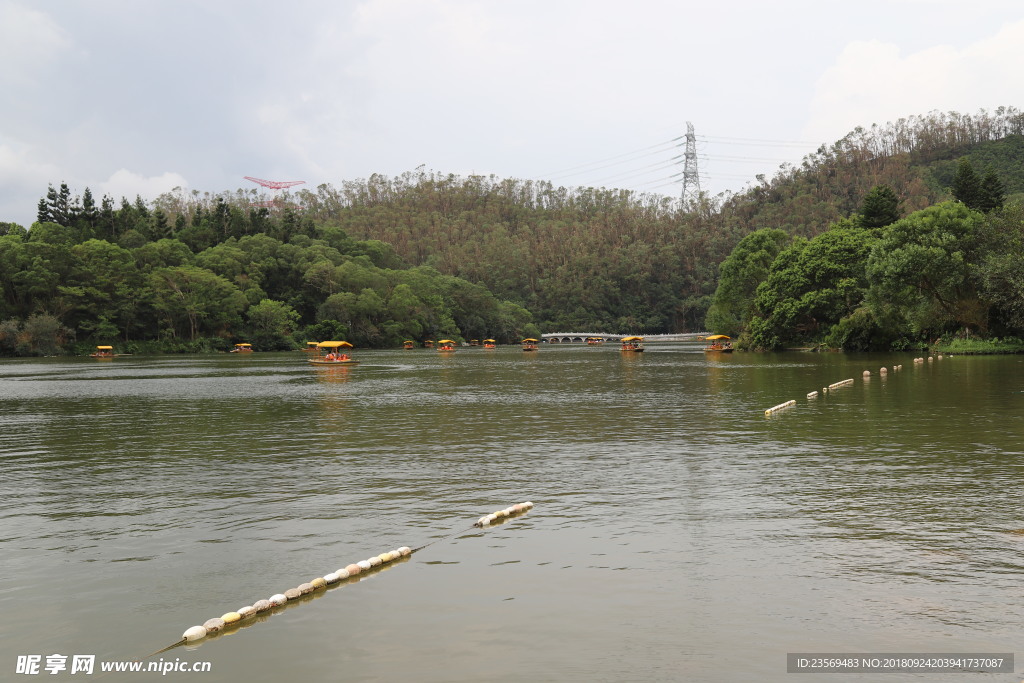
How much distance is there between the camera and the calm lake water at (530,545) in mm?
9961

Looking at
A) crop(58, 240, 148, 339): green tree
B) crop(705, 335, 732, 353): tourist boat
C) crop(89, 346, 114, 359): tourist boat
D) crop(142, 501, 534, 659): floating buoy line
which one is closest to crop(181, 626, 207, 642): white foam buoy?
crop(142, 501, 534, 659): floating buoy line

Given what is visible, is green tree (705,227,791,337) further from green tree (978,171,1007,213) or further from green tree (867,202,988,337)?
green tree (867,202,988,337)

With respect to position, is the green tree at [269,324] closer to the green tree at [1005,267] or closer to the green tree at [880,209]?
the green tree at [880,209]

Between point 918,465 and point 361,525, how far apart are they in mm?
15064

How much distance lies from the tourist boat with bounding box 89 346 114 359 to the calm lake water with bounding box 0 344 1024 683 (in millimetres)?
113584

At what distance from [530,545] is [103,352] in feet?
474

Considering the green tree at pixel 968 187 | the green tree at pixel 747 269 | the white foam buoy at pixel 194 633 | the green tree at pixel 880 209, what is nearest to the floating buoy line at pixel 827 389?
the white foam buoy at pixel 194 633

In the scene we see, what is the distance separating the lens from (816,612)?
10727 millimetres

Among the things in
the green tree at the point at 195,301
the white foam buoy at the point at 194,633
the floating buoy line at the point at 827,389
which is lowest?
the floating buoy line at the point at 827,389

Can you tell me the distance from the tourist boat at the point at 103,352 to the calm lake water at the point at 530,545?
373 feet

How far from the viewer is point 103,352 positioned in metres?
140

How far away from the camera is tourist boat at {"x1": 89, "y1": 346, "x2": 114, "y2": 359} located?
13662 centimetres

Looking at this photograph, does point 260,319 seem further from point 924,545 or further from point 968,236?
point 924,545

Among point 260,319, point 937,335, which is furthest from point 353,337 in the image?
point 937,335
